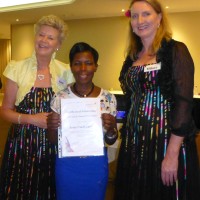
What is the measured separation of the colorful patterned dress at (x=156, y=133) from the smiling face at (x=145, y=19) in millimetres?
194

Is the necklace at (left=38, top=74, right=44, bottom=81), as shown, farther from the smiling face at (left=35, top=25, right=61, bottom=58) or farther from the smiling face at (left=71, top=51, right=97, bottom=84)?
the smiling face at (left=71, top=51, right=97, bottom=84)

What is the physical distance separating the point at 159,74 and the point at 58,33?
82cm

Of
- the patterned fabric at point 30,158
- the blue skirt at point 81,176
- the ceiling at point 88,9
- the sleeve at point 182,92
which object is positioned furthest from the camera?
the ceiling at point 88,9

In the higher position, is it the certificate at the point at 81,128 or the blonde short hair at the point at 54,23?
the blonde short hair at the point at 54,23

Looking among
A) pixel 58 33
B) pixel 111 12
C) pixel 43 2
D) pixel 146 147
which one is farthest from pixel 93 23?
pixel 146 147

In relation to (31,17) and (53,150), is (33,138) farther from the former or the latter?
(31,17)

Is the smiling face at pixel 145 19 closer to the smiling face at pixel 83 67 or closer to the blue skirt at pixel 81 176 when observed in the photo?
the smiling face at pixel 83 67

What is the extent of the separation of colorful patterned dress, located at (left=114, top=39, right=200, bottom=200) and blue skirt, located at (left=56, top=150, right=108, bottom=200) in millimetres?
173

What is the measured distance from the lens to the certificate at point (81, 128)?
173cm

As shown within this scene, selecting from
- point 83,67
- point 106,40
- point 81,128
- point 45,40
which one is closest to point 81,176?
point 81,128

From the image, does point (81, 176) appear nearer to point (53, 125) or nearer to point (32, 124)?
point (53, 125)

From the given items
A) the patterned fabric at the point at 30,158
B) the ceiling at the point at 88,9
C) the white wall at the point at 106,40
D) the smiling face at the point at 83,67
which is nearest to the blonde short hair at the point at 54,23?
the smiling face at the point at 83,67

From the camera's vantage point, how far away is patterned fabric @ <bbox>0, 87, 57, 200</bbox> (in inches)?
76.9

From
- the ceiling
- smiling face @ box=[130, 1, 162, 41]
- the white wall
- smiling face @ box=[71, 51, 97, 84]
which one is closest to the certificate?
smiling face @ box=[71, 51, 97, 84]
